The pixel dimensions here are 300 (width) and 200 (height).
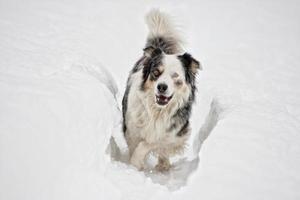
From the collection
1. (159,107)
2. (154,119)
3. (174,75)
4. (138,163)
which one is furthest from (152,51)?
(138,163)

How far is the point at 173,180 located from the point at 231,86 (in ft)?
8.02

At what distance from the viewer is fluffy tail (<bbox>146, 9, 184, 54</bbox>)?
5875mm

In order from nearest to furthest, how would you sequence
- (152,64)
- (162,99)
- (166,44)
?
(162,99) < (152,64) < (166,44)

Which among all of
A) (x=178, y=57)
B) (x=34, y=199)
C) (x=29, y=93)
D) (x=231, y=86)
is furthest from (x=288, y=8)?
(x=34, y=199)

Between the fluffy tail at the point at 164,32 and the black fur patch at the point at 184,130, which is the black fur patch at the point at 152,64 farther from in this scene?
the fluffy tail at the point at 164,32

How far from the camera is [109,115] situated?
14.5 feet

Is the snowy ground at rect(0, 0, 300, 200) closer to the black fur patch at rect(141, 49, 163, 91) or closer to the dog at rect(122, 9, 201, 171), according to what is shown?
the dog at rect(122, 9, 201, 171)

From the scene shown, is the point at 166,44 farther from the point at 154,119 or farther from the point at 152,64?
the point at 154,119

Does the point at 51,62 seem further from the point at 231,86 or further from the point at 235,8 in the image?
the point at 235,8

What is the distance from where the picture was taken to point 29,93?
3.91 metres

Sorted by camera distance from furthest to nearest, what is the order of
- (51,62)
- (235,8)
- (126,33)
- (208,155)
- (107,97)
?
(235,8), (126,33), (51,62), (107,97), (208,155)

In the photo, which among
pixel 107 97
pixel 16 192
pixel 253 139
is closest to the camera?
pixel 16 192

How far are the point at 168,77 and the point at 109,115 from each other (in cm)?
81

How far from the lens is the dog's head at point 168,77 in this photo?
4.46 m
